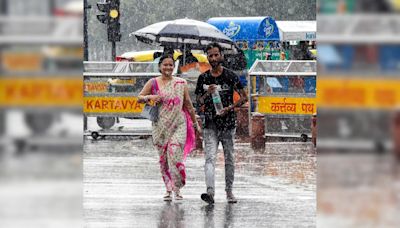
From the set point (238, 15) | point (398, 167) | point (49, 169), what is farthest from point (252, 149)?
point (49, 169)

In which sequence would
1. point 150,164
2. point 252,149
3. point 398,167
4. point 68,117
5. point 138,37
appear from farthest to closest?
point 252,149 → point 150,164 → point 138,37 → point 398,167 → point 68,117

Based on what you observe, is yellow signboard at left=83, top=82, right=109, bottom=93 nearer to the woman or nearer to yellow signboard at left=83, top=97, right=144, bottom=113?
yellow signboard at left=83, top=97, right=144, bottom=113

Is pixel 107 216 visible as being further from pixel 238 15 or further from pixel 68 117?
pixel 68 117

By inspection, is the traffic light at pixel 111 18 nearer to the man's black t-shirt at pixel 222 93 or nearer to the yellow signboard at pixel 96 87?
the man's black t-shirt at pixel 222 93

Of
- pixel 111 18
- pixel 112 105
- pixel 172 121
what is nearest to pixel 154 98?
pixel 172 121

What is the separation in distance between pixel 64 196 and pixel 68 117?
Result: 33cm

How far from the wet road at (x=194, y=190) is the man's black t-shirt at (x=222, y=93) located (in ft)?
1.85

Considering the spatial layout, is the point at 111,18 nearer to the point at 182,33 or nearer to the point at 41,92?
the point at 182,33

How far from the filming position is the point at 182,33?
7824mm

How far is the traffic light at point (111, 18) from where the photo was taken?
7.10m

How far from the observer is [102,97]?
32.1 ft

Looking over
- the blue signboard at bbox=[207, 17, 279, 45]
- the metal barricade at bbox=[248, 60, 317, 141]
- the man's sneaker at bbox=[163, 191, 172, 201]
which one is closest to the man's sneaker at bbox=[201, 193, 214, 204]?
the man's sneaker at bbox=[163, 191, 172, 201]

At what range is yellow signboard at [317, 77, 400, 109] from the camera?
4.65m

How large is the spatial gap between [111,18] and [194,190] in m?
1.63
